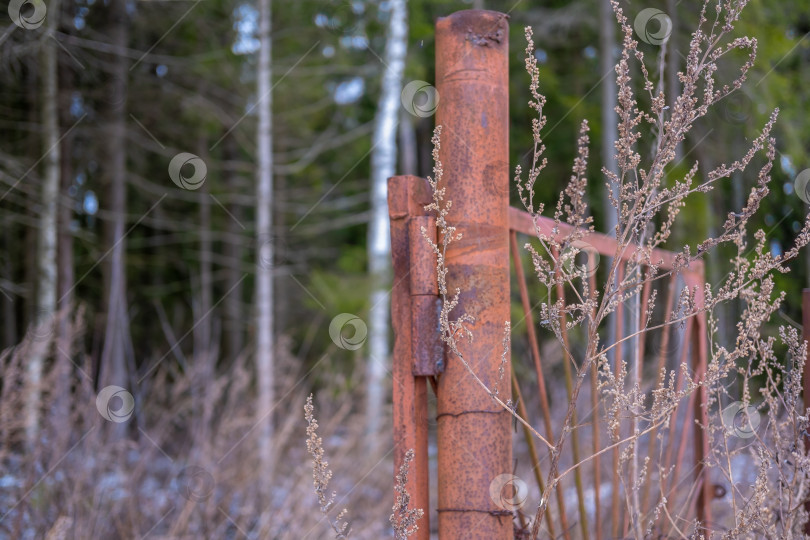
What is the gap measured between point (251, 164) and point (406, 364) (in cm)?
872

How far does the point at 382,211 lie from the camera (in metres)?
9.33

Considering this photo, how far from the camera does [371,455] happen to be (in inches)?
227

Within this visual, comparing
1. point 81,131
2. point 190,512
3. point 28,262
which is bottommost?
point 190,512

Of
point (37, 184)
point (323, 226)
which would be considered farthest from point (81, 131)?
point (323, 226)

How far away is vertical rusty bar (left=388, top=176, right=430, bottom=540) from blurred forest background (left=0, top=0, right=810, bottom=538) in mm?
2458

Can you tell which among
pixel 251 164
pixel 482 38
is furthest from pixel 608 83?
pixel 482 38

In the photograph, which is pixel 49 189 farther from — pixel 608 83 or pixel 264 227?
pixel 608 83

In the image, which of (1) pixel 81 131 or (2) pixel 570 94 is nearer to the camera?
(1) pixel 81 131

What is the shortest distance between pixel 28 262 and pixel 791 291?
10.5 meters

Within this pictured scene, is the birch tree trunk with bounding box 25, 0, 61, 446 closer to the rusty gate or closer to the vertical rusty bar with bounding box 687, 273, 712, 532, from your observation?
the vertical rusty bar with bounding box 687, 273, 712, 532

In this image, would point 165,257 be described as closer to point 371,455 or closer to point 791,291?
point 371,455

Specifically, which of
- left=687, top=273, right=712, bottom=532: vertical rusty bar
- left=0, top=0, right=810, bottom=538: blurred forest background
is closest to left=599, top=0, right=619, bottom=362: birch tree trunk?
left=0, top=0, right=810, bottom=538: blurred forest background

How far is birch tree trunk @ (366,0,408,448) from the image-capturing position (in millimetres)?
8508

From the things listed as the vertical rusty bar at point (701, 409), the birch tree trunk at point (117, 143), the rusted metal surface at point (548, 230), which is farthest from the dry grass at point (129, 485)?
the birch tree trunk at point (117, 143)
